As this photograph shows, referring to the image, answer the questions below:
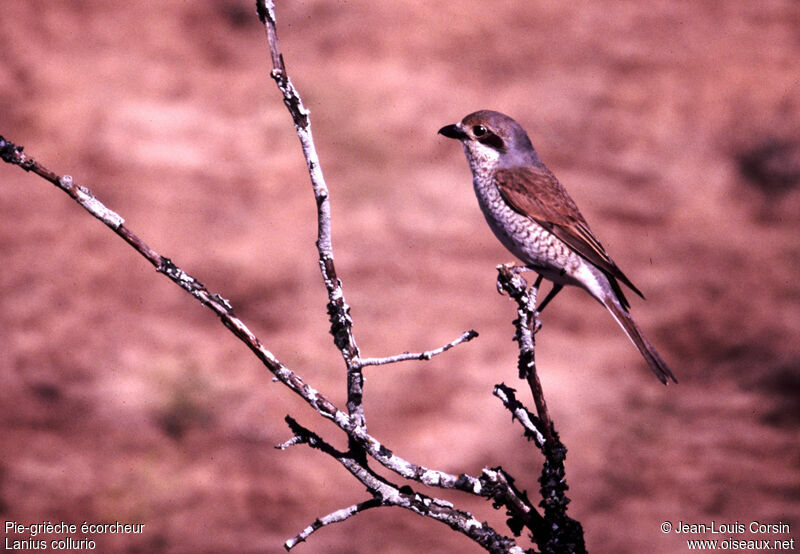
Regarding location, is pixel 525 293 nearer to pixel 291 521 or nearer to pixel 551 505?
pixel 551 505

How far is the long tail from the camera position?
2.79 metres

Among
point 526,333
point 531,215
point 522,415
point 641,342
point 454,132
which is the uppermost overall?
point 454,132

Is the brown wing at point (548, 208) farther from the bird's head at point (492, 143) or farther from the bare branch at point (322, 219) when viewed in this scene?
the bare branch at point (322, 219)

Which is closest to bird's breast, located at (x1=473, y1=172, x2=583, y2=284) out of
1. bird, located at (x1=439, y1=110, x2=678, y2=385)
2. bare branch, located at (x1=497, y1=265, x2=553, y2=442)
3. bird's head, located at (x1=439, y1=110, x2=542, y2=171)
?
bird, located at (x1=439, y1=110, x2=678, y2=385)

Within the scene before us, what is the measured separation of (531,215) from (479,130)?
462 mm

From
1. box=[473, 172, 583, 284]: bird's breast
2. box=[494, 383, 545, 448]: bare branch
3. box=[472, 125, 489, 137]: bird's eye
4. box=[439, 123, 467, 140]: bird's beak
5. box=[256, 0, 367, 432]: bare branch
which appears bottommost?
box=[494, 383, 545, 448]: bare branch

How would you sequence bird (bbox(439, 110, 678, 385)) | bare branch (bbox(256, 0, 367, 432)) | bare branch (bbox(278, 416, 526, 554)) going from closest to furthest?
bare branch (bbox(256, 0, 367, 432)) → bare branch (bbox(278, 416, 526, 554)) → bird (bbox(439, 110, 678, 385))

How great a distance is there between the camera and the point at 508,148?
146 inches

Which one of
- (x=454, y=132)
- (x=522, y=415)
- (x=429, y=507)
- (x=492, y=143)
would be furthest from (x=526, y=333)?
(x=492, y=143)

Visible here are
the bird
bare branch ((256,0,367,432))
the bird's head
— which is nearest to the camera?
bare branch ((256,0,367,432))

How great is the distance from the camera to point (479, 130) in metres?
3.64

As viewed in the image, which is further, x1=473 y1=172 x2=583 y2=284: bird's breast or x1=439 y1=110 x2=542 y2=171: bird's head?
x1=439 y1=110 x2=542 y2=171: bird's head

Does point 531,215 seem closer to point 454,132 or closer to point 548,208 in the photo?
point 548,208

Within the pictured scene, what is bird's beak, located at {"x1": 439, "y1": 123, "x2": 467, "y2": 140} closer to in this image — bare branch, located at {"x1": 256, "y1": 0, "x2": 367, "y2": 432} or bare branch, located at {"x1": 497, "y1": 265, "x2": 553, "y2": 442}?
bare branch, located at {"x1": 497, "y1": 265, "x2": 553, "y2": 442}
